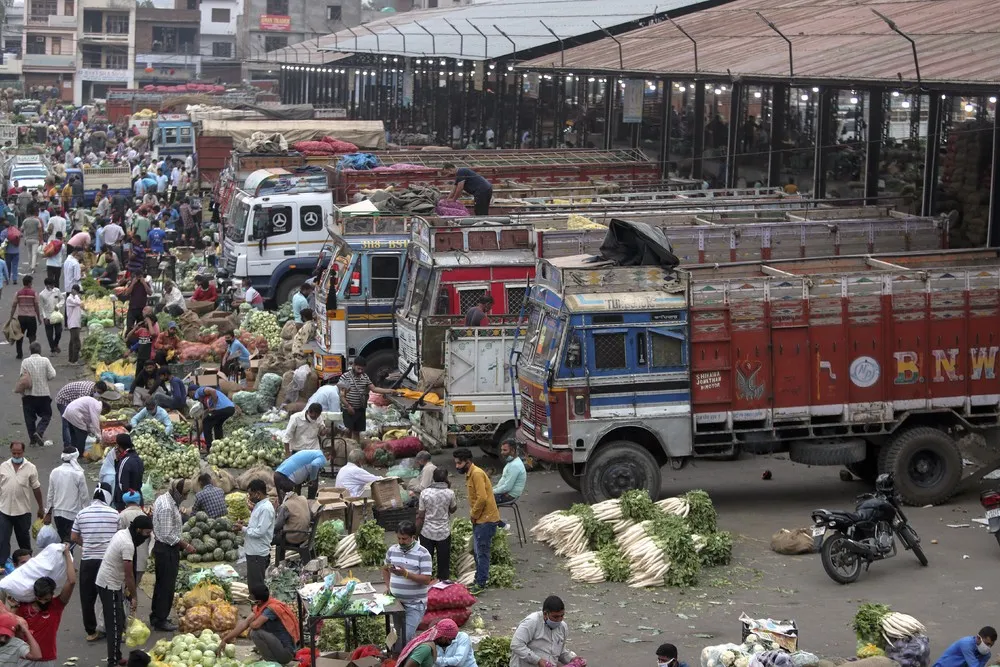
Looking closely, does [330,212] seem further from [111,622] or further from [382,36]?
[382,36]

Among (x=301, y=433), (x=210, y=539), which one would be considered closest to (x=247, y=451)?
(x=301, y=433)

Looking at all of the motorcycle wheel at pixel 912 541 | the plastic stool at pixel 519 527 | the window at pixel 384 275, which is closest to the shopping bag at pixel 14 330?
the window at pixel 384 275

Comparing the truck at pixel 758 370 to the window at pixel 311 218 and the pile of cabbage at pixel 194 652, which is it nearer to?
the pile of cabbage at pixel 194 652

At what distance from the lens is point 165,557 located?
13469 mm

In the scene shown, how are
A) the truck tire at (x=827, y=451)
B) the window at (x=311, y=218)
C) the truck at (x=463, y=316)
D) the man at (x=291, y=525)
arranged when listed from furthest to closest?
1. the window at (x=311, y=218)
2. the truck at (x=463, y=316)
3. the truck tire at (x=827, y=451)
4. the man at (x=291, y=525)

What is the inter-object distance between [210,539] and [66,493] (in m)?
1.54

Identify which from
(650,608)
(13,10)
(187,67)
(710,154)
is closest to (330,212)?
(710,154)

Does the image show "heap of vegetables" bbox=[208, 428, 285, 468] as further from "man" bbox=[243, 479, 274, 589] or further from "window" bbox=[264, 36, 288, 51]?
"window" bbox=[264, 36, 288, 51]

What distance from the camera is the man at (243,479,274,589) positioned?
13695 mm

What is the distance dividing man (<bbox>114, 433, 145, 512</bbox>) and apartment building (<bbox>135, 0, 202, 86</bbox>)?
111615 millimetres

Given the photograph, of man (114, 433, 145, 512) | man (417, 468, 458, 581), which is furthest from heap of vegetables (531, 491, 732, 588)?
man (114, 433, 145, 512)

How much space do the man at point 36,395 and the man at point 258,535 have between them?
25.5 ft

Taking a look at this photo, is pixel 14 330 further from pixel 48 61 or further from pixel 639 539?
pixel 48 61

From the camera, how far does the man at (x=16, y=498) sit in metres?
14.8
